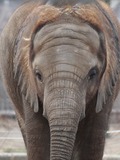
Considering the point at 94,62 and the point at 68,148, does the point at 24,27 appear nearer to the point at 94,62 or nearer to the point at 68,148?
the point at 94,62

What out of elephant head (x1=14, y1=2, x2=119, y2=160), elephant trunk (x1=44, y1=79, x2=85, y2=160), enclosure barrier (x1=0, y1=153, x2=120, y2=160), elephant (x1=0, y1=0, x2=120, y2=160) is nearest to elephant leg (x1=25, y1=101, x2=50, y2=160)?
elephant (x1=0, y1=0, x2=120, y2=160)

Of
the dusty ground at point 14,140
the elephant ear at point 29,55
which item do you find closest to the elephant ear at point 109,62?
the elephant ear at point 29,55

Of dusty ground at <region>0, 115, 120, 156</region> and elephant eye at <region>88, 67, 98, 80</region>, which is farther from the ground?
elephant eye at <region>88, 67, 98, 80</region>

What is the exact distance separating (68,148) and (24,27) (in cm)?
148

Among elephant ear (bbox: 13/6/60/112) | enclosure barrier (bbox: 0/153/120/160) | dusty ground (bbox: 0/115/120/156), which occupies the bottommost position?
dusty ground (bbox: 0/115/120/156)

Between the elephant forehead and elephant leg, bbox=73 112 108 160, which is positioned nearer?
the elephant forehead

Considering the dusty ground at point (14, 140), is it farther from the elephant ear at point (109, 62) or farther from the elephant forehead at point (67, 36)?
the elephant forehead at point (67, 36)

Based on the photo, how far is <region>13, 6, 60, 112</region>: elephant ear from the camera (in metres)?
7.18

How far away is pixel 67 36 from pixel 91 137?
4.09 ft

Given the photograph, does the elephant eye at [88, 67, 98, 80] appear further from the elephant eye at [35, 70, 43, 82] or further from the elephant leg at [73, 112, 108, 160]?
the elephant leg at [73, 112, 108, 160]

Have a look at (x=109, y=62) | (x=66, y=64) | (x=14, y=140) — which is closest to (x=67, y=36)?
(x=66, y=64)

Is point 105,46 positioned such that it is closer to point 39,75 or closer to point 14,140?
point 39,75

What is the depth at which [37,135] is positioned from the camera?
7.67m

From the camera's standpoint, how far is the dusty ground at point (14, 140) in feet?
37.9
